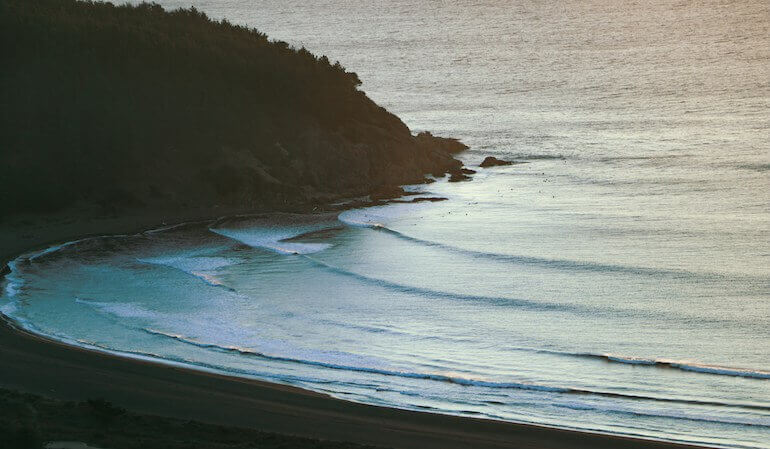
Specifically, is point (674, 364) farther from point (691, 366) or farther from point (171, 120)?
point (171, 120)

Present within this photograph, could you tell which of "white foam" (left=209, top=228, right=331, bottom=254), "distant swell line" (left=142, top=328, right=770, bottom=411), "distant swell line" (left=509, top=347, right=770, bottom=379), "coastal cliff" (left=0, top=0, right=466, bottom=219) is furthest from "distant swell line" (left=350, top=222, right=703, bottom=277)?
"distant swell line" (left=142, top=328, right=770, bottom=411)

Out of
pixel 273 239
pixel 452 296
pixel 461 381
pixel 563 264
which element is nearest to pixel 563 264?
pixel 563 264

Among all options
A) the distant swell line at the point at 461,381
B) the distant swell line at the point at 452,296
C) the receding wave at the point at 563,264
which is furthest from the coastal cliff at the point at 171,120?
the distant swell line at the point at 461,381

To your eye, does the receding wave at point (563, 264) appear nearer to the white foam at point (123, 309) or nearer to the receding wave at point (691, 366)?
the receding wave at point (691, 366)

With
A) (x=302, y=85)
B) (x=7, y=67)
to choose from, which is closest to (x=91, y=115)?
(x=7, y=67)

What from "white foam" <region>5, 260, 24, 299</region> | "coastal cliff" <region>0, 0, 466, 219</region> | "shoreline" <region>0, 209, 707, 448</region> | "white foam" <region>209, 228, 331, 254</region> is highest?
"coastal cliff" <region>0, 0, 466, 219</region>

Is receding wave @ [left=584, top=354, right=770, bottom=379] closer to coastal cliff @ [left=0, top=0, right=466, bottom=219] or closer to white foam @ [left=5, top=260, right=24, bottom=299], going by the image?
white foam @ [left=5, top=260, right=24, bottom=299]
